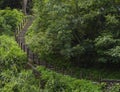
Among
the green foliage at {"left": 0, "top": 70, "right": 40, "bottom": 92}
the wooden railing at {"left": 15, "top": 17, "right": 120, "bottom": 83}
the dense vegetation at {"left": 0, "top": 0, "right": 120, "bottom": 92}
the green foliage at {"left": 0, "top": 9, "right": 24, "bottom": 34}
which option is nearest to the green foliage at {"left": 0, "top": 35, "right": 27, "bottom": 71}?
the dense vegetation at {"left": 0, "top": 0, "right": 120, "bottom": 92}

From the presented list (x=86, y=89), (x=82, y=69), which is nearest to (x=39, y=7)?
(x=82, y=69)

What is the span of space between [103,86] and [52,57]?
5.31 m

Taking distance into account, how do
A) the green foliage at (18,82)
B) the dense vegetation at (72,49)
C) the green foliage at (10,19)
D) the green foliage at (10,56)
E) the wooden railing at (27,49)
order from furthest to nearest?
the green foliage at (10,19), the wooden railing at (27,49), the green foliage at (10,56), the dense vegetation at (72,49), the green foliage at (18,82)

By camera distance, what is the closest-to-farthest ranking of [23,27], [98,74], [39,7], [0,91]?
1. [0,91]
2. [98,74]
3. [39,7]
4. [23,27]

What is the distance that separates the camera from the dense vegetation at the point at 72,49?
23.5 m

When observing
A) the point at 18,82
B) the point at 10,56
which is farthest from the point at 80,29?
the point at 18,82

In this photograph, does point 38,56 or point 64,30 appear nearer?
point 64,30

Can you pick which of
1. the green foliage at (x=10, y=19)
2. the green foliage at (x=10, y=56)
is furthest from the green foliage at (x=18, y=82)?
the green foliage at (x=10, y=19)

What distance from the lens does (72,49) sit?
24.7 meters

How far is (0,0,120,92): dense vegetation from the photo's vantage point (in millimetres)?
23453

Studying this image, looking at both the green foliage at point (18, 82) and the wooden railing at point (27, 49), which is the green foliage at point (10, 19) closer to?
the wooden railing at point (27, 49)

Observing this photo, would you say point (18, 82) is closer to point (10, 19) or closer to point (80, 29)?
point (80, 29)

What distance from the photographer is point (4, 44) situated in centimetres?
2772

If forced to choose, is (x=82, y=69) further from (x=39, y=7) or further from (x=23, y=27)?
(x=23, y=27)
